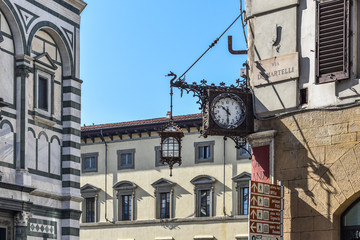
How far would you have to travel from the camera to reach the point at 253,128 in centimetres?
1499

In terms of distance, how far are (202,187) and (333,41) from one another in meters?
31.8

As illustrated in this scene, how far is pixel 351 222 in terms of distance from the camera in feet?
45.4

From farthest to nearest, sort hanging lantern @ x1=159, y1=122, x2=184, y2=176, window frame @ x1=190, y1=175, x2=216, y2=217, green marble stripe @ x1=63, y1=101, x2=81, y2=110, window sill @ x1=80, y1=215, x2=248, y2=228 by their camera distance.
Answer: window frame @ x1=190, y1=175, x2=216, y2=217
window sill @ x1=80, y1=215, x2=248, y2=228
hanging lantern @ x1=159, y1=122, x2=184, y2=176
green marble stripe @ x1=63, y1=101, x2=81, y2=110

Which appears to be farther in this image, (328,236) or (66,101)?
(66,101)

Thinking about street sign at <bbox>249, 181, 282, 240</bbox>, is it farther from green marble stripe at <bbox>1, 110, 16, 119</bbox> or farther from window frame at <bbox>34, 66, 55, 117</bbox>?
window frame at <bbox>34, 66, 55, 117</bbox>

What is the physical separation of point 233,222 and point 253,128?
30.4 metres

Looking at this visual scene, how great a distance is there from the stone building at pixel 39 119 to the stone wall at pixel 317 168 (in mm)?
10687

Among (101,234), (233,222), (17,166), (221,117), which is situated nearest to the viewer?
(221,117)

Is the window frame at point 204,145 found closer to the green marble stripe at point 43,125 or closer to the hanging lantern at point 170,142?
the hanging lantern at point 170,142

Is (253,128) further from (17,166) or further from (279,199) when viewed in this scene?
(17,166)

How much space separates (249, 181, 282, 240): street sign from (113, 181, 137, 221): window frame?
33755 millimetres

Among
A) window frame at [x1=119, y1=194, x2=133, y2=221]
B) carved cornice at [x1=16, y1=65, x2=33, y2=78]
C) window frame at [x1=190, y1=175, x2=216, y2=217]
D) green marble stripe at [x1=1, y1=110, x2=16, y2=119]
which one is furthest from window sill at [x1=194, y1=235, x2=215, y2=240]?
green marble stripe at [x1=1, y1=110, x2=16, y2=119]

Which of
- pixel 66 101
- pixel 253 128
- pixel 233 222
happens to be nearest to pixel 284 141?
pixel 253 128

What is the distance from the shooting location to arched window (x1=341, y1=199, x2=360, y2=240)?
13758 millimetres
